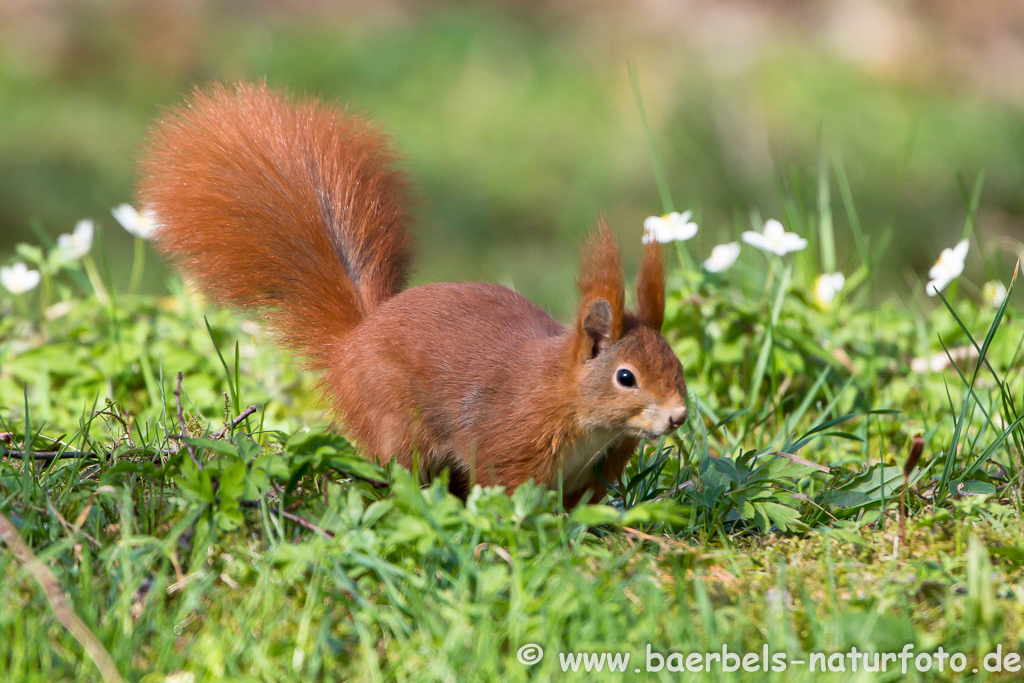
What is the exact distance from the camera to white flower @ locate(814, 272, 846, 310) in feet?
10.6

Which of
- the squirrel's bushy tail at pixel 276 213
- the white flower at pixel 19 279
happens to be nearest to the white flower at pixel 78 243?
the white flower at pixel 19 279

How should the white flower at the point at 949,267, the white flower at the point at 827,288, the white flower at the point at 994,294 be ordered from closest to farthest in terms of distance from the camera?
the white flower at the point at 949,267 → the white flower at the point at 994,294 → the white flower at the point at 827,288

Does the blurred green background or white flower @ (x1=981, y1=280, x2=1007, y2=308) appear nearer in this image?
white flower @ (x1=981, y1=280, x2=1007, y2=308)

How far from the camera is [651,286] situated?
195 cm

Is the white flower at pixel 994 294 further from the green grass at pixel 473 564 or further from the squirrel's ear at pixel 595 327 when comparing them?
the squirrel's ear at pixel 595 327

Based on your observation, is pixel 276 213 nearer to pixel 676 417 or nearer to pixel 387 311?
pixel 387 311

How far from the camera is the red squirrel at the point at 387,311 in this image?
6.31 ft

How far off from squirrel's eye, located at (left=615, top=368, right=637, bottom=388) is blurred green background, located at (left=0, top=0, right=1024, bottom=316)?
343 centimetres

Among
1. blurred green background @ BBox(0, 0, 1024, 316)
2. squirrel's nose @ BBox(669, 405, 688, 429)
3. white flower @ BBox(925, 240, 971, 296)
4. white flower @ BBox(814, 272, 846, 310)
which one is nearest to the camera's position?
squirrel's nose @ BBox(669, 405, 688, 429)

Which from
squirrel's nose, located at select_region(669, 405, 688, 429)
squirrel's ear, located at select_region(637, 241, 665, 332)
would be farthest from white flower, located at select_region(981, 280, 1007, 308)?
squirrel's nose, located at select_region(669, 405, 688, 429)

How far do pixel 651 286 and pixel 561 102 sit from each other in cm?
671

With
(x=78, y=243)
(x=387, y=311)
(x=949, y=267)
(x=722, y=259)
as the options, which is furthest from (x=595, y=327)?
(x=78, y=243)

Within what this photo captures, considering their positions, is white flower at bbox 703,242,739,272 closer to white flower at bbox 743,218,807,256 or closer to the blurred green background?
white flower at bbox 743,218,807,256

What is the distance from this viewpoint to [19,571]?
153cm
